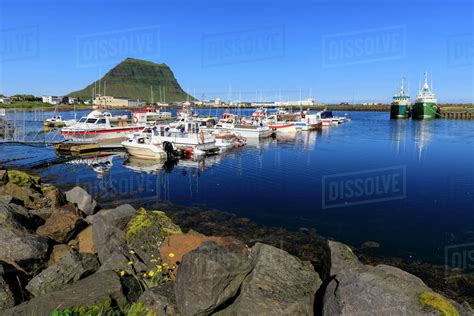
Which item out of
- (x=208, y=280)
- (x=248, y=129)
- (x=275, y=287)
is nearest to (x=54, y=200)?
(x=208, y=280)

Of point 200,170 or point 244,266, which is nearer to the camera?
point 244,266

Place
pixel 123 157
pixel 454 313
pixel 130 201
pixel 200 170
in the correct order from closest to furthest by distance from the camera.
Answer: pixel 454 313, pixel 130 201, pixel 200 170, pixel 123 157

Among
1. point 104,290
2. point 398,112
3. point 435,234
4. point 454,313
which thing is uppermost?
point 398,112

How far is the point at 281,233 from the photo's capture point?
14289 millimetres

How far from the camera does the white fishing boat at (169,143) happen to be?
110 feet

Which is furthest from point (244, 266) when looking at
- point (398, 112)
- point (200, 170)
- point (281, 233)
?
point (398, 112)

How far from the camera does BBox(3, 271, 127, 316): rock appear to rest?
18.6ft

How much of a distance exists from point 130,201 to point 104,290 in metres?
12.9

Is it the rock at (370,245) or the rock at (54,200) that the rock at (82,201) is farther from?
the rock at (370,245)

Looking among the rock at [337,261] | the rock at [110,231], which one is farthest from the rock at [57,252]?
the rock at [337,261]

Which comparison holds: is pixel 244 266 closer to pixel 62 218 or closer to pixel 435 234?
pixel 62 218

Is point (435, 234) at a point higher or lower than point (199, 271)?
lower

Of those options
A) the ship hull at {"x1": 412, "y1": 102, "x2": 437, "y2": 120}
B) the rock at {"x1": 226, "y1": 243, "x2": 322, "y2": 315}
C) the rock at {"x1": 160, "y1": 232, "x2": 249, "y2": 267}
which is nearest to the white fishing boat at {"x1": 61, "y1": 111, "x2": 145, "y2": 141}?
the rock at {"x1": 160, "y1": 232, "x2": 249, "y2": 267}

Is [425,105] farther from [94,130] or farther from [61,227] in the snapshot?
[61,227]
